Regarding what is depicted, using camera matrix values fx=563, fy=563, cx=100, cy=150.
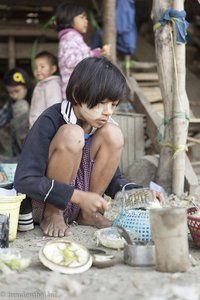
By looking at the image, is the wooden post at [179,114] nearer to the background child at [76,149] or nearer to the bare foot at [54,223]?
the background child at [76,149]

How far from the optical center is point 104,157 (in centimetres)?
326

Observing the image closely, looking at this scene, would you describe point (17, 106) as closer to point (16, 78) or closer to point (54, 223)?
point (16, 78)

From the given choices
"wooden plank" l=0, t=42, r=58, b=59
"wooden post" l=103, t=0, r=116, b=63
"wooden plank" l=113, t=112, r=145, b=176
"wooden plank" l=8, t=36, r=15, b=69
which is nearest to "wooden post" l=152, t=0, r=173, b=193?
"wooden plank" l=113, t=112, r=145, b=176

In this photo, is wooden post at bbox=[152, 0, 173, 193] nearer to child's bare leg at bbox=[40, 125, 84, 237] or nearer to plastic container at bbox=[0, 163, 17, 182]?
plastic container at bbox=[0, 163, 17, 182]

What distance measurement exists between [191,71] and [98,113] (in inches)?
229

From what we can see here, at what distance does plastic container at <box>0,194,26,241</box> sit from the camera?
9.76ft

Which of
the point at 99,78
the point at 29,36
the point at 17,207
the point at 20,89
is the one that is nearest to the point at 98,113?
the point at 99,78

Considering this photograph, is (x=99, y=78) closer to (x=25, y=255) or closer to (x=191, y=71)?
(x=25, y=255)

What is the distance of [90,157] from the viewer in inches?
130

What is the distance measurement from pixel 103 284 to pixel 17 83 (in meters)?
4.42

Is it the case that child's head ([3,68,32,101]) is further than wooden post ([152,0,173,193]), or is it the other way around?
child's head ([3,68,32,101])

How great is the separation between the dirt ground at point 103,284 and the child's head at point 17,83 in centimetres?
398

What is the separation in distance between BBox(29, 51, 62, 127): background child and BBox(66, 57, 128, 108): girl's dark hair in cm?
258

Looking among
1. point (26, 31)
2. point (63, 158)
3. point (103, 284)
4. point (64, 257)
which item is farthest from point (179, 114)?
point (26, 31)
